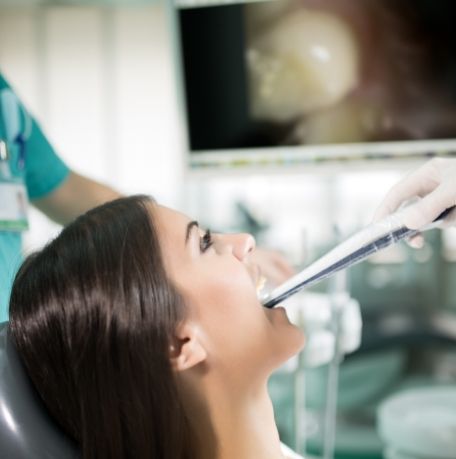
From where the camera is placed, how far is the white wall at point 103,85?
3.38 meters

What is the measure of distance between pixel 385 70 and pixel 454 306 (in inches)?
50.9

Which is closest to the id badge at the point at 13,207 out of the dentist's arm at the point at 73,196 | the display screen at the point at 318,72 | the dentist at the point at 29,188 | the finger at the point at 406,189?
the dentist at the point at 29,188

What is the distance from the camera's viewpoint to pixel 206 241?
1173 millimetres

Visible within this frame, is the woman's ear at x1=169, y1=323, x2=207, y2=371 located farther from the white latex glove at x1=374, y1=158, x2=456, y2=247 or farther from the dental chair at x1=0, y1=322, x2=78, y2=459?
the white latex glove at x1=374, y1=158, x2=456, y2=247

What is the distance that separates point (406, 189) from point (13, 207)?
2.86 ft

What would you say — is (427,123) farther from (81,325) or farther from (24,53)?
(24,53)

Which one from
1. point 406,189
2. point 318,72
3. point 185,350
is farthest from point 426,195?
point 318,72

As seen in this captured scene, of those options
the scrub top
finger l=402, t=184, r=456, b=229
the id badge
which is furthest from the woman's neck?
the id badge

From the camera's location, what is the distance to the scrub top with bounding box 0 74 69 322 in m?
1.43

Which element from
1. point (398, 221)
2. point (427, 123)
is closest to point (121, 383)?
point (398, 221)

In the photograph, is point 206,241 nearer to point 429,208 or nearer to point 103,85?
point 429,208

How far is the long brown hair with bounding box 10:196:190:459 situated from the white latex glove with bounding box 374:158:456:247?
0.44 m

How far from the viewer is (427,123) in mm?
2342

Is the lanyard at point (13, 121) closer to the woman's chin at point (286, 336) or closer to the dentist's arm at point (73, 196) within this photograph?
the dentist's arm at point (73, 196)
